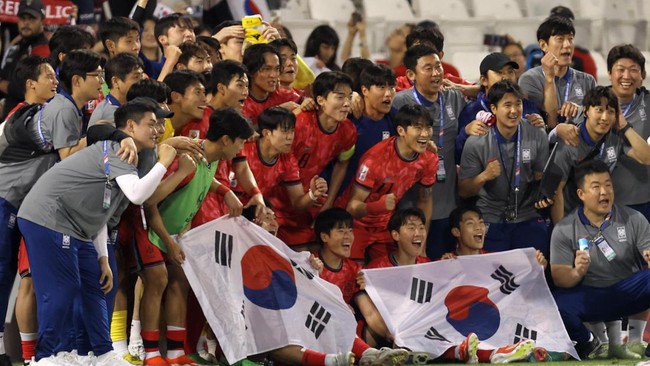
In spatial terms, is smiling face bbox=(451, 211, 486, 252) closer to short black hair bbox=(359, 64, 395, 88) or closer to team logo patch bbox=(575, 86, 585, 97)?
short black hair bbox=(359, 64, 395, 88)

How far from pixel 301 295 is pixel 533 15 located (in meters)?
9.21

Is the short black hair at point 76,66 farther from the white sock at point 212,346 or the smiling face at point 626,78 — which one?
the smiling face at point 626,78

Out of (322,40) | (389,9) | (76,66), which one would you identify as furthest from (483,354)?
(389,9)

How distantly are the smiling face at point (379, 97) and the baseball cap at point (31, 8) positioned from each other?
3.63m

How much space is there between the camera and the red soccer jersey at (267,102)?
9.98 metres

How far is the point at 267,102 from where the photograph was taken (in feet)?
33.2

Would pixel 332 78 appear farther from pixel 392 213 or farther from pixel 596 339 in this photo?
pixel 596 339

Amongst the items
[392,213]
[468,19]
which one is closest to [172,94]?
[392,213]

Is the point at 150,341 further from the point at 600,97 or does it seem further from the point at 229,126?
the point at 600,97

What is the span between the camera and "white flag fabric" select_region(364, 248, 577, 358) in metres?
9.51

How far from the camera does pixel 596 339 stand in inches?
391

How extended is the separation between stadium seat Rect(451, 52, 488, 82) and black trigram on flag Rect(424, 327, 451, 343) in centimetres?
661

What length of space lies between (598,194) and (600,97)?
0.78 metres

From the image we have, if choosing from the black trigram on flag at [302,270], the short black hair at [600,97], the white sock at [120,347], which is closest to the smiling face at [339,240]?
the black trigram on flag at [302,270]
